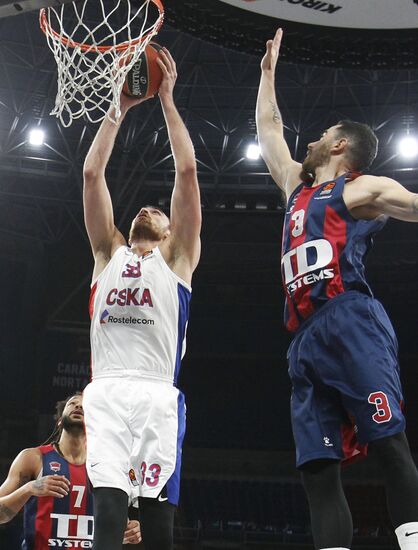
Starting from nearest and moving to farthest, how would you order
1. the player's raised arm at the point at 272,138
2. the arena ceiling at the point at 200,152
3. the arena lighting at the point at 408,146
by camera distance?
the player's raised arm at the point at 272,138
the arena ceiling at the point at 200,152
the arena lighting at the point at 408,146

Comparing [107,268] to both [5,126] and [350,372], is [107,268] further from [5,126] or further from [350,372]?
[5,126]

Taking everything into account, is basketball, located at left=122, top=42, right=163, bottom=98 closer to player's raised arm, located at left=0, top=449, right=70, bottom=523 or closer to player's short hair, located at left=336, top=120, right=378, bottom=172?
player's short hair, located at left=336, top=120, right=378, bottom=172

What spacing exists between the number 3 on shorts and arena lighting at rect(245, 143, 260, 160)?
44.7ft

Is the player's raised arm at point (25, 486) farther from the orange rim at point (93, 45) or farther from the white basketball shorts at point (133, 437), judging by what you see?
the orange rim at point (93, 45)

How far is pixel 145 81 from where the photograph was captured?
15.4 ft

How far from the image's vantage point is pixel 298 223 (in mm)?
3721

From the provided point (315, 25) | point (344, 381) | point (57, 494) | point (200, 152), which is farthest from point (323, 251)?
point (200, 152)

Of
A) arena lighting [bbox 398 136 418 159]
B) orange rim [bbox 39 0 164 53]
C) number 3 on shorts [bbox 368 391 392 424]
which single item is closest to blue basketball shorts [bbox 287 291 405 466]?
number 3 on shorts [bbox 368 391 392 424]

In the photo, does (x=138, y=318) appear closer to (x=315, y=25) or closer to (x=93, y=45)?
(x=93, y=45)

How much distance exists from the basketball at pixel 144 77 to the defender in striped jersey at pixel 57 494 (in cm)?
228

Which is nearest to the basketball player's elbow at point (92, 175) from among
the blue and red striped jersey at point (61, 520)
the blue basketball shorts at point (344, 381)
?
the blue basketball shorts at point (344, 381)

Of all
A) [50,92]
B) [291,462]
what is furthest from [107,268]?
[291,462]

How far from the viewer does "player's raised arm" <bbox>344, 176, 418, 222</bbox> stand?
11.0 ft

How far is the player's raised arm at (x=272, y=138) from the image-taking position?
4156 mm
